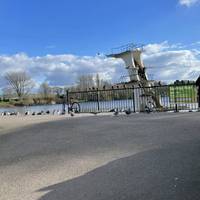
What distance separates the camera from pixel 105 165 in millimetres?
8453

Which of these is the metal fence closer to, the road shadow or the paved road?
the paved road

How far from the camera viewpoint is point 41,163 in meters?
9.21

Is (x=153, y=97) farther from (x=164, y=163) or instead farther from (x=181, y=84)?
(x=164, y=163)

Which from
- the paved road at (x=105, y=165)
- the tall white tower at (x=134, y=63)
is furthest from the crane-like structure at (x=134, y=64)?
the paved road at (x=105, y=165)

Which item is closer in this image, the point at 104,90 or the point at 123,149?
the point at 123,149

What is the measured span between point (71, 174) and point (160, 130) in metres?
5.90

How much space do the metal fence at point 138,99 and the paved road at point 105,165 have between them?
10469 millimetres

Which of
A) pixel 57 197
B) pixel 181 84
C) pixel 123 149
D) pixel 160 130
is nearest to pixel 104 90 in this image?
pixel 181 84

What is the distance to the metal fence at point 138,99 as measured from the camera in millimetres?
24266

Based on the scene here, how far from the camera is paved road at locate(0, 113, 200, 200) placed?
649cm

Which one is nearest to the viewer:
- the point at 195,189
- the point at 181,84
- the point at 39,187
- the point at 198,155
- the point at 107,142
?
the point at 195,189

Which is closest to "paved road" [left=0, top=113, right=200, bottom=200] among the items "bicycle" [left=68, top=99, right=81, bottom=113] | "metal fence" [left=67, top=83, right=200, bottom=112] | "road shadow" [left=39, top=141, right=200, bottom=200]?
"road shadow" [left=39, top=141, right=200, bottom=200]

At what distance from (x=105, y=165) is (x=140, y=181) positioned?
5.31 feet

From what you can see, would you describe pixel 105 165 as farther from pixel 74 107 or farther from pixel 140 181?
pixel 74 107
